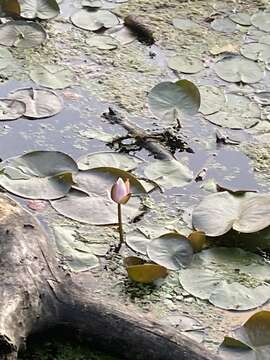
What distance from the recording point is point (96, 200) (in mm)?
2428

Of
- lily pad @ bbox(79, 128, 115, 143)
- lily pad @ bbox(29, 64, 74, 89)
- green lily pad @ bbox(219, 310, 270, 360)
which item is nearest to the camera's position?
green lily pad @ bbox(219, 310, 270, 360)

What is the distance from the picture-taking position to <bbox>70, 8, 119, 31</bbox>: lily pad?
3.38 metres

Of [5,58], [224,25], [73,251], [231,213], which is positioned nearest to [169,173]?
[231,213]

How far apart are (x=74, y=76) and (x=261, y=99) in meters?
0.61

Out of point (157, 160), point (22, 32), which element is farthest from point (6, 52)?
point (157, 160)

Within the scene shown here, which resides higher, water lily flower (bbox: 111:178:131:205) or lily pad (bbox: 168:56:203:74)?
water lily flower (bbox: 111:178:131:205)

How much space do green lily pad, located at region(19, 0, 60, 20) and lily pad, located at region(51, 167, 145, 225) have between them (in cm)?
104

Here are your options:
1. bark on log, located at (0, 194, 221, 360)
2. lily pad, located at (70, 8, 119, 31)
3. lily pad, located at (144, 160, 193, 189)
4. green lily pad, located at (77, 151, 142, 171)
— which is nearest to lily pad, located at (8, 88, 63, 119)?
green lily pad, located at (77, 151, 142, 171)

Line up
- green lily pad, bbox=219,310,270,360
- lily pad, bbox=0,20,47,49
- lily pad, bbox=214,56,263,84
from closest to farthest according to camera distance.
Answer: green lily pad, bbox=219,310,270,360, lily pad, bbox=214,56,263,84, lily pad, bbox=0,20,47,49

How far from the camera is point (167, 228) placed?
93.3 inches

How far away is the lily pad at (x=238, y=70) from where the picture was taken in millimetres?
3105

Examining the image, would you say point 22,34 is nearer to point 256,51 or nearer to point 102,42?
point 102,42

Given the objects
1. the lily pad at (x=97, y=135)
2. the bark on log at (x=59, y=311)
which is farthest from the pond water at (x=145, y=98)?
the bark on log at (x=59, y=311)

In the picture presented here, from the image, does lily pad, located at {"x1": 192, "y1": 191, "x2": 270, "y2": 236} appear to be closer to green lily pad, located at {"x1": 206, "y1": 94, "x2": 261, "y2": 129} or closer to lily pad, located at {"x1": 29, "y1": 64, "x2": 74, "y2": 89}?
green lily pad, located at {"x1": 206, "y1": 94, "x2": 261, "y2": 129}
